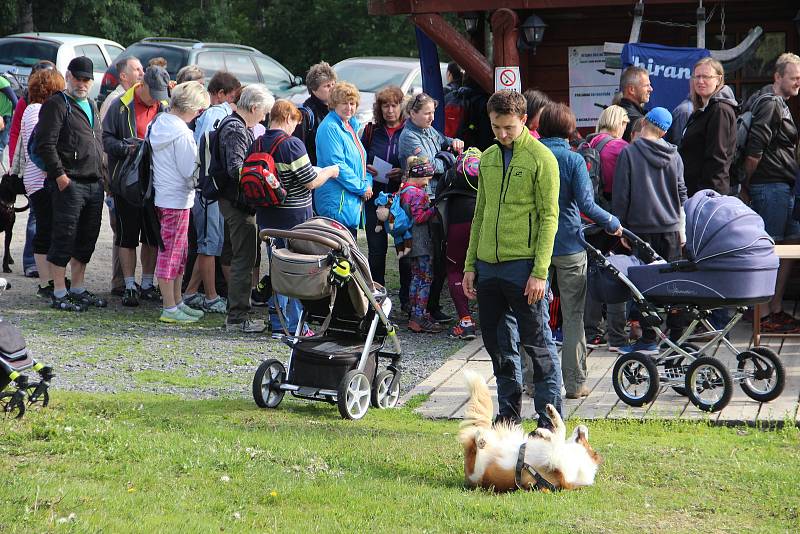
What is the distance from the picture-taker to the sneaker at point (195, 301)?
1113 cm

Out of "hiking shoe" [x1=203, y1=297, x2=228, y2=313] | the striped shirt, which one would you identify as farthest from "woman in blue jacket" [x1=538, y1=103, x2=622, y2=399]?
"hiking shoe" [x1=203, y1=297, x2=228, y2=313]

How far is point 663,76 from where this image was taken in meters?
11.2

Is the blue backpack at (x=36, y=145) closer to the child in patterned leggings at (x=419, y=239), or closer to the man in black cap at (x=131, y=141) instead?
the man in black cap at (x=131, y=141)

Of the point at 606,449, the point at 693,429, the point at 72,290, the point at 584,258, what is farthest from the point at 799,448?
the point at 72,290

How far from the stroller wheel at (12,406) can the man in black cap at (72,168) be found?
381 cm

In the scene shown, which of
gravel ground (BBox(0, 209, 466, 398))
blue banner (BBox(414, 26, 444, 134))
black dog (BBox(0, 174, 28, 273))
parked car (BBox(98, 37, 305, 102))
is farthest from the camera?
parked car (BBox(98, 37, 305, 102))

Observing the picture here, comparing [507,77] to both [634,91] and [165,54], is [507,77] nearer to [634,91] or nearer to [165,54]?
[634,91]

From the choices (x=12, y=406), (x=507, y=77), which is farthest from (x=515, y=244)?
(x=507, y=77)

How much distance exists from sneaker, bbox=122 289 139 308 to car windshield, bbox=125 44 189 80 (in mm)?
11465

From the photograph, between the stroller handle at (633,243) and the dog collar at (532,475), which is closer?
the dog collar at (532,475)

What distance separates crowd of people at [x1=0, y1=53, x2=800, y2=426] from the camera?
861 centimetres

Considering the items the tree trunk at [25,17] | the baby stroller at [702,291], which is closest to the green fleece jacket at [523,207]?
the baby stroller at [702,291]

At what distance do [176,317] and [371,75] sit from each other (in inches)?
438

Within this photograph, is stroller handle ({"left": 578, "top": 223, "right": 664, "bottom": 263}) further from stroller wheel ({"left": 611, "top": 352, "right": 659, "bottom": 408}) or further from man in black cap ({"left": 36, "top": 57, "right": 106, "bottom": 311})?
man in black cap ({"left": 36, "top": 57, "right": 106, "bottom": 311})
